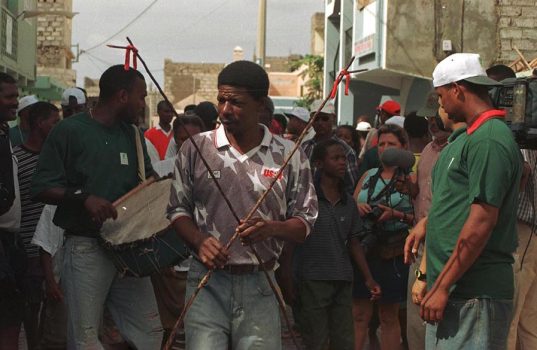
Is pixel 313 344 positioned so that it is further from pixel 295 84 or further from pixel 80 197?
pixel 295 84

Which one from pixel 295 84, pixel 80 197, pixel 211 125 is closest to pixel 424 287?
pixel 80 197

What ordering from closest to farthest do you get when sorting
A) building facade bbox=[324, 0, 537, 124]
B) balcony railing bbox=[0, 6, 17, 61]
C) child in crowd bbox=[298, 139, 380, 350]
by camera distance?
child in crowd bbox=[298, 139, 380, 350]
balcony railing bbox=[0, 6, 17, 61]
building facade bbox=[324, 0, 537, 124]

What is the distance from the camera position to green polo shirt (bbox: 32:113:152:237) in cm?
586

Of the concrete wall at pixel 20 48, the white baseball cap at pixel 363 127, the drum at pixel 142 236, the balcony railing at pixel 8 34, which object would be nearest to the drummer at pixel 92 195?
the drum at pixel 142 236

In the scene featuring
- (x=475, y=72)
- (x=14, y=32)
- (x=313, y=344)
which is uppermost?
(x=14, y=32)

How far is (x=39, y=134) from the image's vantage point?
7254mm

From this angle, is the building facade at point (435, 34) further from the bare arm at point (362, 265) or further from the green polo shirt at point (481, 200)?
the green polo shirt at point (481, 200)

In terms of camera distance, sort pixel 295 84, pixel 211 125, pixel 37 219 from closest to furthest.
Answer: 1. pixel 37 219
2. pixel 211 125
3. pixel 295 84

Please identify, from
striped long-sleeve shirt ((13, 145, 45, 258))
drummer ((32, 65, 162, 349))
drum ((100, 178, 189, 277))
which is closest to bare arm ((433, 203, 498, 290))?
drum ((100, 178, 189, 277))

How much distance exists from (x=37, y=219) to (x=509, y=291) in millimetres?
3512

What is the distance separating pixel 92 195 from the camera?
5.76 metres

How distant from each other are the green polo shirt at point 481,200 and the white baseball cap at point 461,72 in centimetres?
21

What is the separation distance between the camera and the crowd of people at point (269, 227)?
4.58 m

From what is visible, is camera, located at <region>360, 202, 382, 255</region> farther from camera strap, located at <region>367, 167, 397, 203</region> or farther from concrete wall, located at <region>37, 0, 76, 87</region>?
concrete wall, located at <region>37, 0, 76, 87</region>
